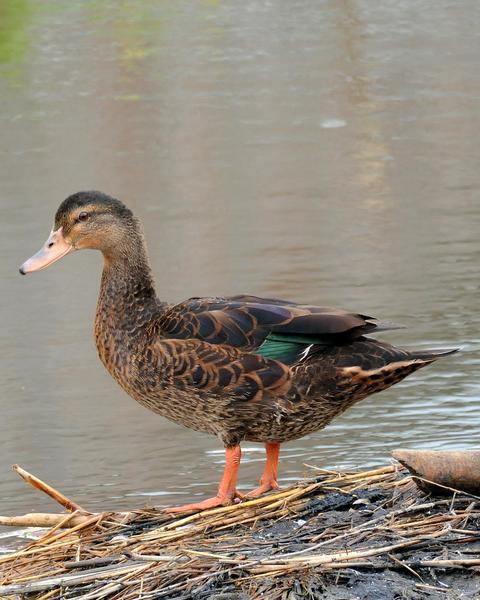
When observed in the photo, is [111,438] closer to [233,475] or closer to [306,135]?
[233,475]

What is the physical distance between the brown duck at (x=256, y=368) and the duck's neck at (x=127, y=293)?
0.15m

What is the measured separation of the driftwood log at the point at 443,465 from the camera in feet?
15.7

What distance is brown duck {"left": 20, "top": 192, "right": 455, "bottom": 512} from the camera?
5484 millimetres

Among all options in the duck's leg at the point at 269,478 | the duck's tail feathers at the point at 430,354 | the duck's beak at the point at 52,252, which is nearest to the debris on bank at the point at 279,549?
the duck's leg at the point at 269,478

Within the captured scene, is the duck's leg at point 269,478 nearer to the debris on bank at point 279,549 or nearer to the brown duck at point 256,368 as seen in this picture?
the brown duck at point 256,368

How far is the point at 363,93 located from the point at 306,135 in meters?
1.78

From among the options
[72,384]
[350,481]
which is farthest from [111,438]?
[350,481]

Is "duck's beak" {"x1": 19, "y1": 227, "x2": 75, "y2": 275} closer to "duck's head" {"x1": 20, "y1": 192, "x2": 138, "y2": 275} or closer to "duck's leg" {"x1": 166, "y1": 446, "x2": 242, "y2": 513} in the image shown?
"duck's head" {"x1": 20, "y1": 192, "x2": 138, "y2": 275}

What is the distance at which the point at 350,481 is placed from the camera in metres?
5.32

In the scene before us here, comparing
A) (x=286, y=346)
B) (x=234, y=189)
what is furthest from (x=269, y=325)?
(x=234, y=189)

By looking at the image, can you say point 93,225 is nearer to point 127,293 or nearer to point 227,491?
point 127,293

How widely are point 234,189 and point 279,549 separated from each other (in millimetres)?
7572

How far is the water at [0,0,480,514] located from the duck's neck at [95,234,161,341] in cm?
85

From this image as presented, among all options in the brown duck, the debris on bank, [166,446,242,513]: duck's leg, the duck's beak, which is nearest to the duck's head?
the duck's beak
